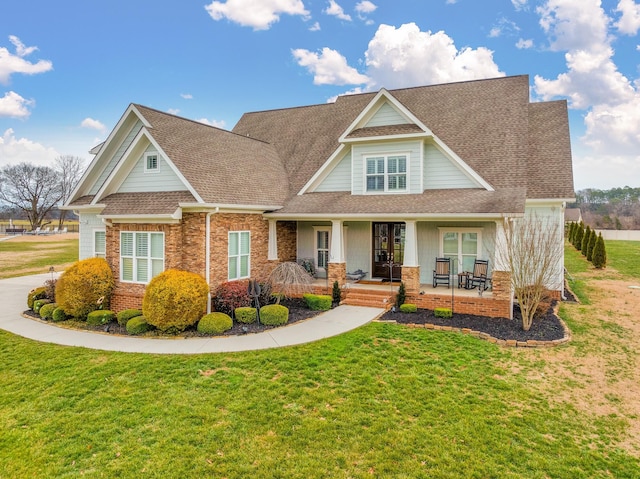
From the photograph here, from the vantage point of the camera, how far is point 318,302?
44.7 feet

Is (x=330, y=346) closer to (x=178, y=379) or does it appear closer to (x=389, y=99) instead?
(x=178, y=379)

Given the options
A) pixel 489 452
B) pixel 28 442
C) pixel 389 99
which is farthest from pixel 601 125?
pixel 28 442

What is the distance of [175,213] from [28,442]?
731 centimetres

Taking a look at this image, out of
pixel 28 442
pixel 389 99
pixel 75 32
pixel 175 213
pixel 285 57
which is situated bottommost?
pixel 28 442

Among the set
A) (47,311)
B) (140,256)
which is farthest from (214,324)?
(47,311)

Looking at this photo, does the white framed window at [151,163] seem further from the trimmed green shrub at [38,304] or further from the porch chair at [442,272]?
the porch chair at [442,272]

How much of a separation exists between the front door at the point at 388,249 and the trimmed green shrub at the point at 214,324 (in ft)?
24.0

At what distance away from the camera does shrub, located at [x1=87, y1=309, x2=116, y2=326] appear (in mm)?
12211

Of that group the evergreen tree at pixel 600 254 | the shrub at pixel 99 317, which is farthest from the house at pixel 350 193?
the evergreen tree at pixel 600 254

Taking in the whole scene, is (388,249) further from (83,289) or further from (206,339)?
(83,289)

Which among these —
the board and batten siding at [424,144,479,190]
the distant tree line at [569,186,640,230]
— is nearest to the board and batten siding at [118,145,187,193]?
the board and batten siding at [424,144,479,190]

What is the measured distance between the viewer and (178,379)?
794 centimetres

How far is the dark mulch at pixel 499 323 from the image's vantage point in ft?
34.9

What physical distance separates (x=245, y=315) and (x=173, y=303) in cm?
218
